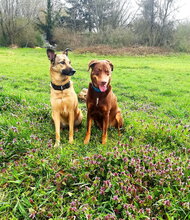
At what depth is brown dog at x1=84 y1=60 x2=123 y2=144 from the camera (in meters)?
3.41

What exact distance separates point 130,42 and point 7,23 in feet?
92.0

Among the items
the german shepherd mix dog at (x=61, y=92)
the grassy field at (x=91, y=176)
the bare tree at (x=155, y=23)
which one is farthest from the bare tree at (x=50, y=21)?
the grassy field at (x=91, y=176)

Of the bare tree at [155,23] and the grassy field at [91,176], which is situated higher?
the bare tree at [155,23]

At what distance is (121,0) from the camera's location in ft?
137

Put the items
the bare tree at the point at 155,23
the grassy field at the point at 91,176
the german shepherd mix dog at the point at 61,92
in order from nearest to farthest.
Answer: the grassy field at the point at 91,176, the german shepherd mix dog at the point at 61,92, the bare tree at the point at 155,23

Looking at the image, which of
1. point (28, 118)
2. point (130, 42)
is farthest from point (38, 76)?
point (130, 42)

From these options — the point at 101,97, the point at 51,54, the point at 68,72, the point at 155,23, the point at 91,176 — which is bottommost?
the point at 91,176

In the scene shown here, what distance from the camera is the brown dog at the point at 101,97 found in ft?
11.2

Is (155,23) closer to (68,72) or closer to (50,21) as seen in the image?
(50,21)

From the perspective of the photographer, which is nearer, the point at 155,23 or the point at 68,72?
the point at 68,72

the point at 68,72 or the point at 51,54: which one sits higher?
the point at 51,54

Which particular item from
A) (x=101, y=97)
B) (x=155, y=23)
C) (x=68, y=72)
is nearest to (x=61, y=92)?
(x=68, y=72)

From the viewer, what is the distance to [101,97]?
3.70 meters

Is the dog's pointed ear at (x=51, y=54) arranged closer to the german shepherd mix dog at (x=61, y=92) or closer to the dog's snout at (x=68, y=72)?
the german shepherd mix dog at (x=61, y=92)
